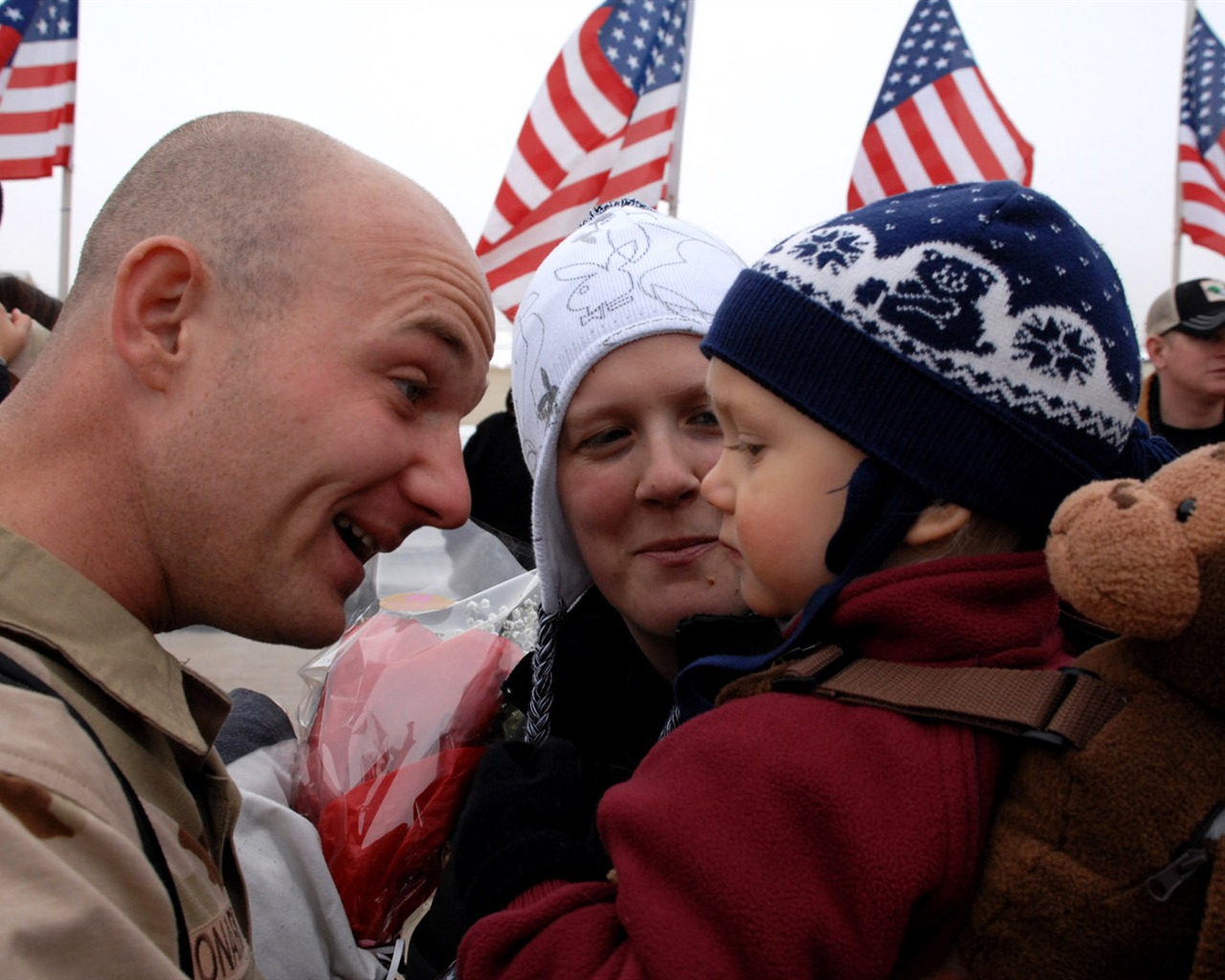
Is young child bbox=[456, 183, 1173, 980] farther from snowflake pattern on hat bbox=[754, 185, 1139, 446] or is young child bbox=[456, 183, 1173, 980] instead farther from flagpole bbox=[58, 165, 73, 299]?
flagpole bbox=[58, 165, 73, 299]

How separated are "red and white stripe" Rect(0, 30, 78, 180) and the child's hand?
5.00 m

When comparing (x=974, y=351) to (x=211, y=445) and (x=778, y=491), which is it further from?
(x=211, y=445)

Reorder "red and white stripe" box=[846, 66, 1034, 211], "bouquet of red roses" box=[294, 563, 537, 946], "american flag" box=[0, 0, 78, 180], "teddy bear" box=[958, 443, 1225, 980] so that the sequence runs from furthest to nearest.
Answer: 1. "american flag" box=[0, 0, 78, 180]
2. "red and white stripe" box=[846, 66, 1034, 211]
3. "bouquet of red roses" box=[294, 563, 537, 946]
4. "teddy bear" box=[958, 443, 1225, 980]

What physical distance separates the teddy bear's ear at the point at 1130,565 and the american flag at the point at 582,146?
635cm

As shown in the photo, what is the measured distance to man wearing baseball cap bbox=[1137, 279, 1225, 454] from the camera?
4699 millimetres

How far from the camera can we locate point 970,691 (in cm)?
114

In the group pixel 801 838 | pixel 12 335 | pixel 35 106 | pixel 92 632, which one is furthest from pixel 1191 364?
pixel 35 106

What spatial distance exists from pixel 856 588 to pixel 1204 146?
8.58m

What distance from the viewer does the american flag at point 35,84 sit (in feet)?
Result: 26.7

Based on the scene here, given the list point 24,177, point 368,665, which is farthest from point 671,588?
point 24,177

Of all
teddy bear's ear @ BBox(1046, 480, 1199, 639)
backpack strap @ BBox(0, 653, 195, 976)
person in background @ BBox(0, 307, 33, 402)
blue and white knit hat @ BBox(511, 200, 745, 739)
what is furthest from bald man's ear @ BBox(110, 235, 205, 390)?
person in background @ BBox(0, 307, 33, 402)

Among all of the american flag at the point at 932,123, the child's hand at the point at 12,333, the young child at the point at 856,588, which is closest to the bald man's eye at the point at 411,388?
the young child at the point at 856,588

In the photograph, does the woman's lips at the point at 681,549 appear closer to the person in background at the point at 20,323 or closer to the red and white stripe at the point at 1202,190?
the person in background at the point at 20,323

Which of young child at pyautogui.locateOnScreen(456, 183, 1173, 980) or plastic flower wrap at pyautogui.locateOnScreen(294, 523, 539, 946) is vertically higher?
young child at pyautogui.locateOnScreen(456, 183, 1173, 980)
